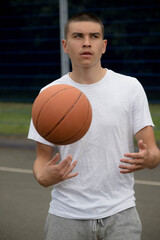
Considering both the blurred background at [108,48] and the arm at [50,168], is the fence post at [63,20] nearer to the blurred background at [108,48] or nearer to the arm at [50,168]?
the blurred background at [108,48]

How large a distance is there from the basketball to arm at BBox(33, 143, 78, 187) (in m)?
0.17

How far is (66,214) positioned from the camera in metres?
2.96

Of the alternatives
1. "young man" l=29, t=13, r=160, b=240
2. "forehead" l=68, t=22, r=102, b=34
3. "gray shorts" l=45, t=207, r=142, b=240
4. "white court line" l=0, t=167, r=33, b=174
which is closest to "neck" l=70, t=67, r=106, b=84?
"young man" l=29, t=13, r=160, b=240

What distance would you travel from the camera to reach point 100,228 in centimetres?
290

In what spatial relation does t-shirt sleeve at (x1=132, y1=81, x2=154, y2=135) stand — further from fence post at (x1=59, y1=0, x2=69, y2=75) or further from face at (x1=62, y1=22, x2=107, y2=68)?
fence post at (x1=59, y1=0, x2=69, y2=75)

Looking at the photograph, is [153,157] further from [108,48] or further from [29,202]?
[108,48]

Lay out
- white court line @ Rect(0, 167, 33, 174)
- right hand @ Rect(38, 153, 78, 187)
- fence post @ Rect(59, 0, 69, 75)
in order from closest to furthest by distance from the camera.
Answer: right hand @ Rect(38, 153, 78, 187)
white court line @ Rect(0, 167, 33, 174)
fence post @ Rect(59, 0, 69, 75)

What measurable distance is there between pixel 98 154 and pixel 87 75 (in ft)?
1.64

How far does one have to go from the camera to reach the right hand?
8.64 ft

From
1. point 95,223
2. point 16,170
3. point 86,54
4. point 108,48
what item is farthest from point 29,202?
point 108,48

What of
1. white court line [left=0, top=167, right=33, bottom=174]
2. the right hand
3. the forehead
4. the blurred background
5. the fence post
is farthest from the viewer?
the blurred background

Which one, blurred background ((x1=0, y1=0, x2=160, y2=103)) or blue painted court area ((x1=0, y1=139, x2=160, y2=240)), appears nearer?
blue painted court area ((x1=0, y1=139, x2=160, y2=240))

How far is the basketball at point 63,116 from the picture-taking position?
284 cm

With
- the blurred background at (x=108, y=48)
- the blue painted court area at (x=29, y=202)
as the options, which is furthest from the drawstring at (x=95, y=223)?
the blurred background at (x=108, y=48)
